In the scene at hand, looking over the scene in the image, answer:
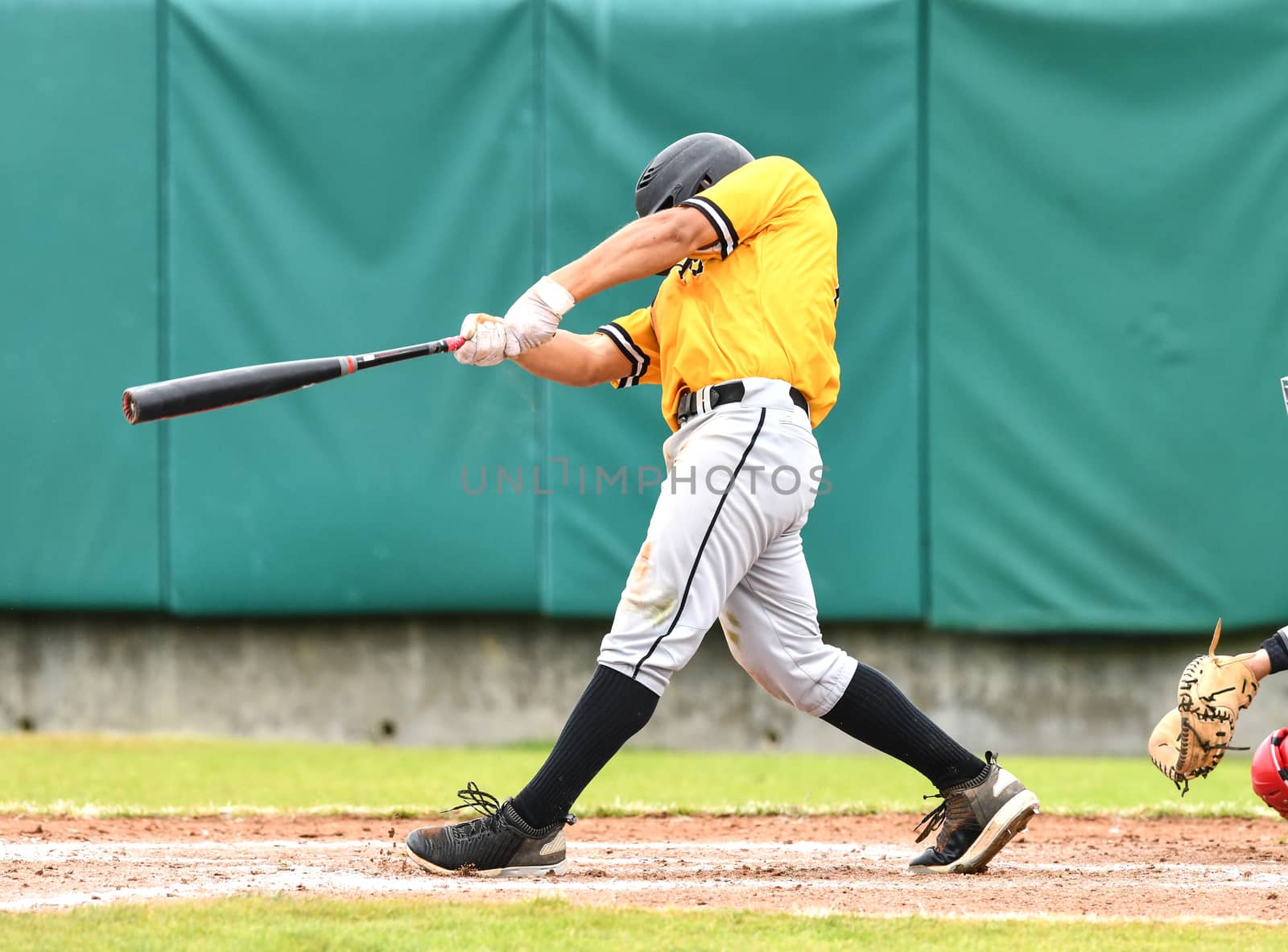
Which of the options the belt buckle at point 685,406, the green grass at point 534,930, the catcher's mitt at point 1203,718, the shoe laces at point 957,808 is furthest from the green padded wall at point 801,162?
the green grass at point 534,930

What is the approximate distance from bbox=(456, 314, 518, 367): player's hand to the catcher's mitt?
1841mm

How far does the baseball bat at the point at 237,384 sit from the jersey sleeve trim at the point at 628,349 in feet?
1.54

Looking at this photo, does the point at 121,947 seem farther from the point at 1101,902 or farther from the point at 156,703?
the point at 156,703

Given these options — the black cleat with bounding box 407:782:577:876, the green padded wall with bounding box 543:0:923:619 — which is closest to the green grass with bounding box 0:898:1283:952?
the black cleat with bounding box 407:782:577:876

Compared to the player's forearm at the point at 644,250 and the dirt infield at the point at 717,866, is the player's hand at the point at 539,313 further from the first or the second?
the dirt infield at the point at 717,866

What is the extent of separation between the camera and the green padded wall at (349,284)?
6.26m

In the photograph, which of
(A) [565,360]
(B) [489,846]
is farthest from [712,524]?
(B) [489,846]

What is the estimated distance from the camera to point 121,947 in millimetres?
2375

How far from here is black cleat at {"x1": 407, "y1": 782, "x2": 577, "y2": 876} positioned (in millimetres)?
3211

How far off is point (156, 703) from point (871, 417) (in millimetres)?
3317

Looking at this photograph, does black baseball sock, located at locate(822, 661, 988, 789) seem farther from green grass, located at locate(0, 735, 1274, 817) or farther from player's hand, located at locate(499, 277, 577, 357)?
green grass, located at locate(0, 735, 1274, 817)

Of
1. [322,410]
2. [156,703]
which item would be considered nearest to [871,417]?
[322,410]

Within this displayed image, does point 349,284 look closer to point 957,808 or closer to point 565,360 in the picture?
point 565,360

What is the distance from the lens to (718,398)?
333cm
